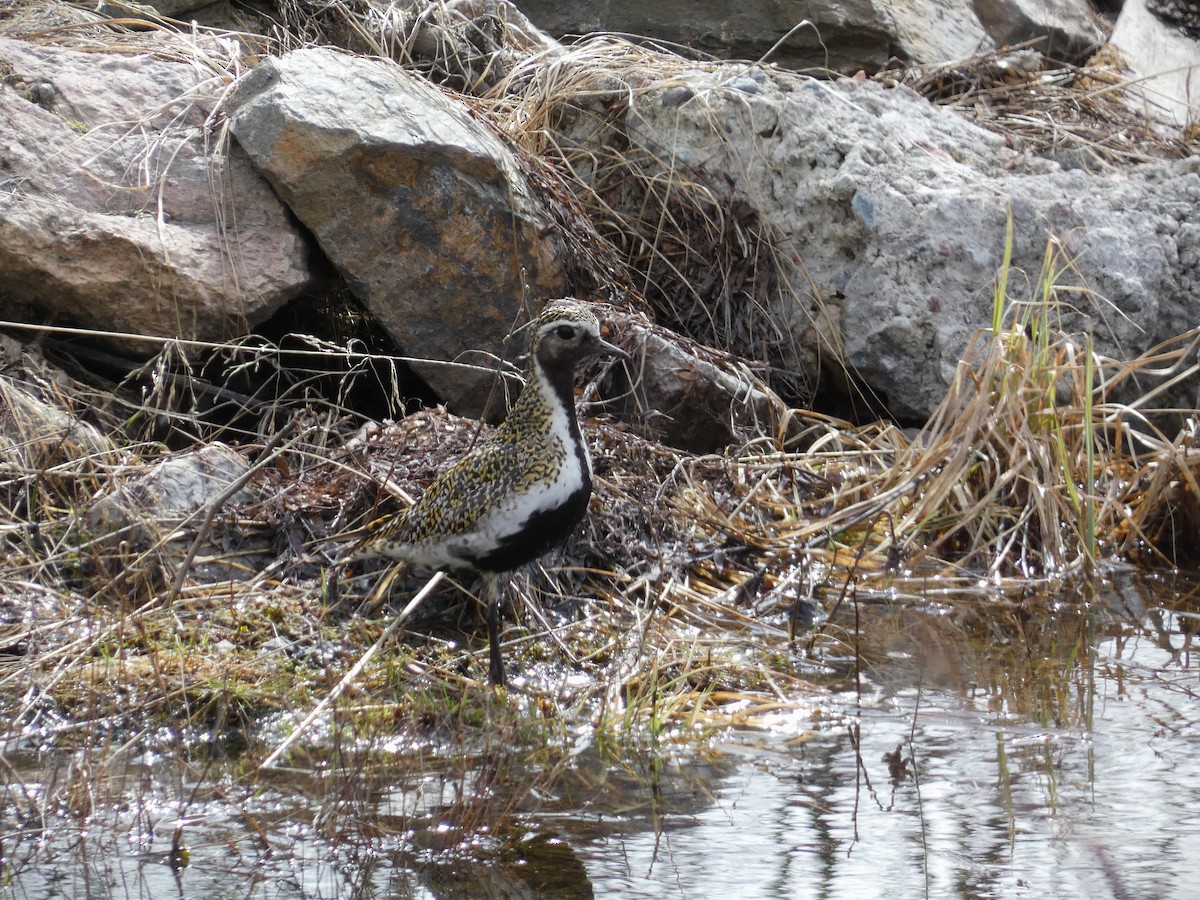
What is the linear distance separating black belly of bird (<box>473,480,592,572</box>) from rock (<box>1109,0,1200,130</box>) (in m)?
6.14

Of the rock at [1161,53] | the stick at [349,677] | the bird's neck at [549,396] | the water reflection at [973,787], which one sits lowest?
the water reflection at [973,787]

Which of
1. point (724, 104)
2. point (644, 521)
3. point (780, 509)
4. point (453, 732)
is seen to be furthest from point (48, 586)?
point (724, 104)

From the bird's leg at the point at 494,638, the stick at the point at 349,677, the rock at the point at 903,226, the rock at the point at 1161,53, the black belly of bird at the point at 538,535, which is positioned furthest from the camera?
the rock at the point at 1161,53

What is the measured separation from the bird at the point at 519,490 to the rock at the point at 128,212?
163cm

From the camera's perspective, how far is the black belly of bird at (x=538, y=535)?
4738 millimetres

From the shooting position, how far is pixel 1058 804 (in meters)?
4.03

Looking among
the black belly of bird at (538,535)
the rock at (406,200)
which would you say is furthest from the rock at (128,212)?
the black belly of bird at (538,535)

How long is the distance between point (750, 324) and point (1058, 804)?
379 cm

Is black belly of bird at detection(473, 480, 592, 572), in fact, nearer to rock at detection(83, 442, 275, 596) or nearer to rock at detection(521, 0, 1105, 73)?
rock at detection(83, 442, 275, 596)

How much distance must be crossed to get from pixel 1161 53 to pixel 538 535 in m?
Result: 8.37

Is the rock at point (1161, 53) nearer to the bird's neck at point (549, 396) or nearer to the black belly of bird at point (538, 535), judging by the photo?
the bird's neck at point (549, 396)

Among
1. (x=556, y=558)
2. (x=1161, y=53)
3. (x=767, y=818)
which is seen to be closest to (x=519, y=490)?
(x=556, y=558)

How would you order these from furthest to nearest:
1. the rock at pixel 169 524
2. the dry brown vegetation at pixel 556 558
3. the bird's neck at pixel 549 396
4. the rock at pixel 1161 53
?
the rock at pixel 1161 53, the rock at pixel 169 524, the bird's neck at pixel 549 396, the dry brown vegetation at pixel 556 558

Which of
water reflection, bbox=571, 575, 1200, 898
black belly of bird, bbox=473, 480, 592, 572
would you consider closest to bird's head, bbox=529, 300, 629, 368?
black belly of bird, bbox=473, 480, 592, 572
